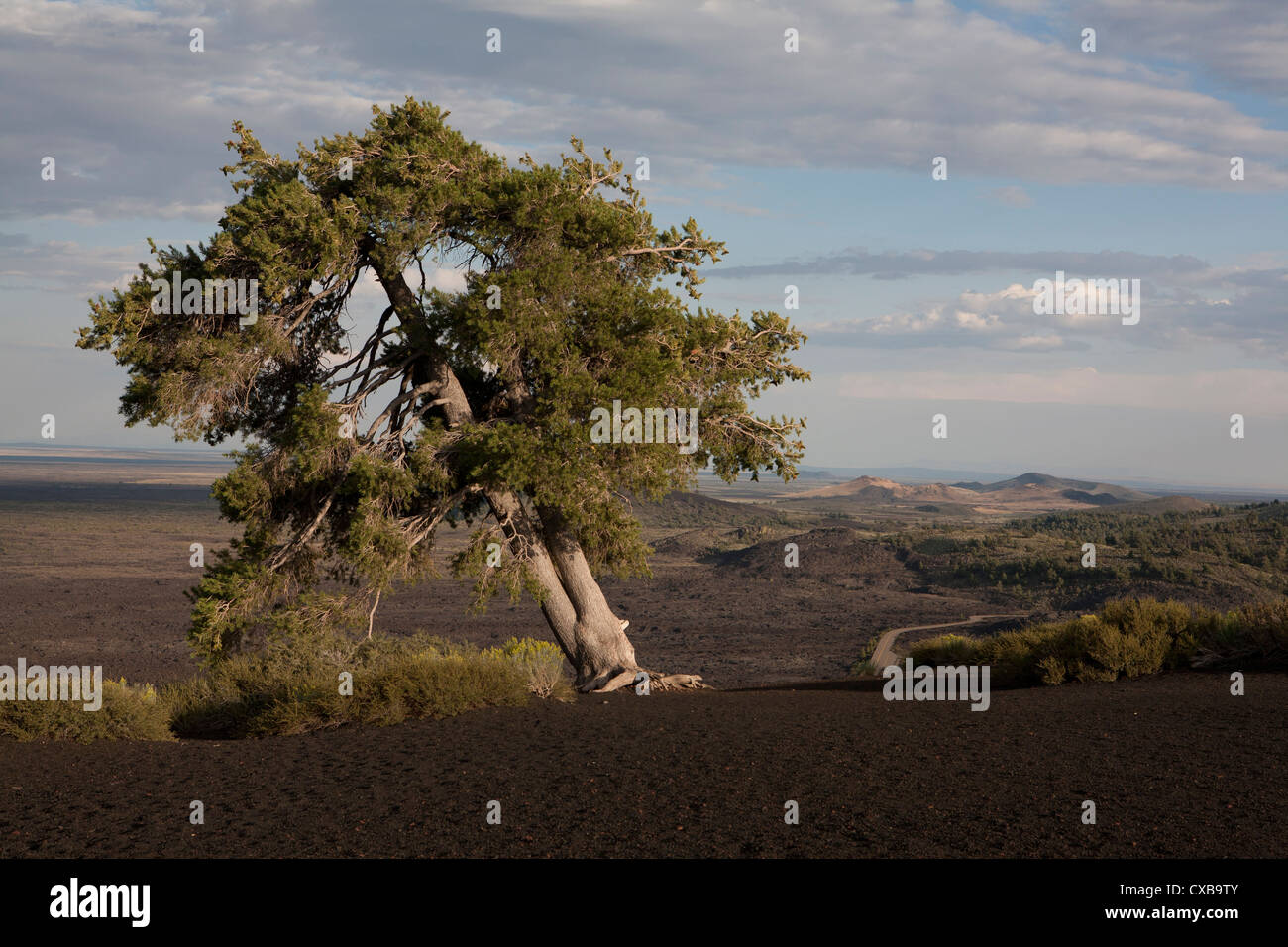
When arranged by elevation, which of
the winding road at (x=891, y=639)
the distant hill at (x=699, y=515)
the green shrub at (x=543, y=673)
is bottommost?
the winding road at (x=891, y=639)

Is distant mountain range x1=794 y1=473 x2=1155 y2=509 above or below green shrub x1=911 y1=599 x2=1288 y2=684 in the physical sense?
below

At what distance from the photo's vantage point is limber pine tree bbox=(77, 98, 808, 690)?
525 inches

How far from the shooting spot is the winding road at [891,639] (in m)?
24.5

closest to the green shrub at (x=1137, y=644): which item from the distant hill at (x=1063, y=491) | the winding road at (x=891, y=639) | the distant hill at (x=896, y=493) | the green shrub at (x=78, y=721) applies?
the winding road at (x=891, y=639)

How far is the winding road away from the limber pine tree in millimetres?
8873

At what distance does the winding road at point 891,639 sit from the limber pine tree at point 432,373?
29.1 ft

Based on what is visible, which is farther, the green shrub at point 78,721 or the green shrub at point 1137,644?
the green shrub at point 1137,644

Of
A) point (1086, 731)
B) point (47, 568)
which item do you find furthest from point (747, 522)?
point (1086, 731)

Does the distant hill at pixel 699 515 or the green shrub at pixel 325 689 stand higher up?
the green shrub at pixel 325 689

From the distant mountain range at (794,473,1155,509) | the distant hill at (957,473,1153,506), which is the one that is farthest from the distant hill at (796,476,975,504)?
the distant hill at (957,473,1153,506)

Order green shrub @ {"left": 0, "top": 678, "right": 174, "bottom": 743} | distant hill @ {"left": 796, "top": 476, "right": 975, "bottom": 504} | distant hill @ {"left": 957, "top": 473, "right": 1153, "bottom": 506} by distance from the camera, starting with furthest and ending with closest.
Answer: distant hill @ {"left": 957, "top": 473, "right": 1153, "bottom": 506}, distant hill @ {"left": 796, "top": 476, "right": 975, "bottom": 504}, green shrub @ {"left": 0, "top": 678, "right": 174, "bottom": 743}

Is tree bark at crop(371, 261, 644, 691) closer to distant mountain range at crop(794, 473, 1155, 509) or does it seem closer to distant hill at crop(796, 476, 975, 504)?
distant mountain range at crop(794, 473, 1155, 509)

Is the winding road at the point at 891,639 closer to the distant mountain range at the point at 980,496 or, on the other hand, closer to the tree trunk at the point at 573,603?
the tree trunk at the point at 573,603

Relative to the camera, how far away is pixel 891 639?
30531 millimetres
